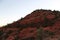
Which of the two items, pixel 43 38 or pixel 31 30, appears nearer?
pixel 43 38

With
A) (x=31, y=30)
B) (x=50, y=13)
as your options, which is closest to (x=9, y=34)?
(x=31, y=30)

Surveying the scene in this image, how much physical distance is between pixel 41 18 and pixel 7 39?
31.0ft

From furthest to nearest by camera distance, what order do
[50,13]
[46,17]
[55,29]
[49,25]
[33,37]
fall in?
[50,13] → [46,17] → [49,25] → [55,29] → [33,37]

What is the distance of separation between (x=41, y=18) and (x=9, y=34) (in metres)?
7.17

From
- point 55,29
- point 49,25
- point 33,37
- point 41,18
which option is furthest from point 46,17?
point 33,37

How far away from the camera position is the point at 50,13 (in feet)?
165

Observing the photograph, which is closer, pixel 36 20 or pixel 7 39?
pixel 7 39

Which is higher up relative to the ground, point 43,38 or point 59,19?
point 59,19

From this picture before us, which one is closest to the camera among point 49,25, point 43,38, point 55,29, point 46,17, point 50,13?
point 43,38

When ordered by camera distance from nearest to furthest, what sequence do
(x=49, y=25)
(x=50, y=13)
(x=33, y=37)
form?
1. (x=33, y=37)
2. (x=49, y=25)
3. (x=50, y=13)

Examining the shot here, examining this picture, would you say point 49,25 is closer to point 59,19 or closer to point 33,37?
point 59,19

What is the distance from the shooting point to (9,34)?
142ft

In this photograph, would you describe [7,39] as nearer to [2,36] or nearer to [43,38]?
[2,36]

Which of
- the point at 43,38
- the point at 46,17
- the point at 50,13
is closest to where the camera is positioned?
the point at 43,38
